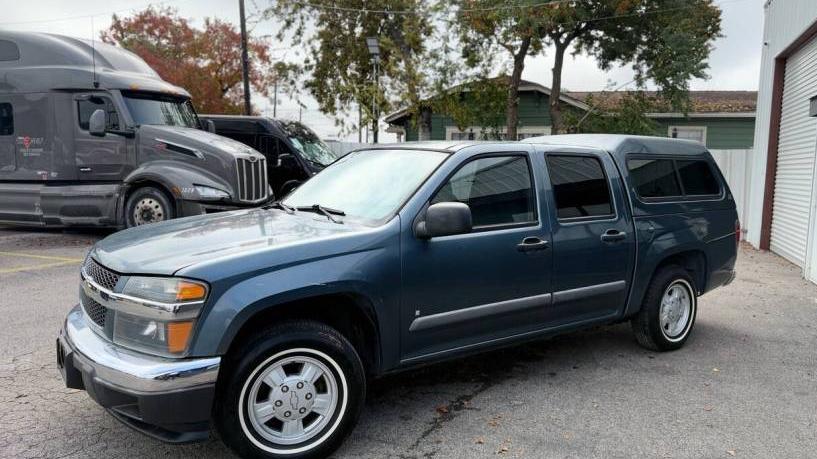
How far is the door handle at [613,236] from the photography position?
4586 mm

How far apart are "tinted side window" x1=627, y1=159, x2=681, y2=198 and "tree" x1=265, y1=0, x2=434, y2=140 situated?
51.9 ft

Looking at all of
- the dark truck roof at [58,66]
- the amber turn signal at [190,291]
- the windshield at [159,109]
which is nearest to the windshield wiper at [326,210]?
the amber turn signal at [190,291]

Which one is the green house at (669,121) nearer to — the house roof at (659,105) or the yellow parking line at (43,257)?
the house roof at (659,105)

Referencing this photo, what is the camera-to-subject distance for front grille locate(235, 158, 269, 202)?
1071 centimetres

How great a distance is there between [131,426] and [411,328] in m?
1.55

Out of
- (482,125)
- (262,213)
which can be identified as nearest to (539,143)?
(262,213)

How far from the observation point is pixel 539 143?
464 centimetres

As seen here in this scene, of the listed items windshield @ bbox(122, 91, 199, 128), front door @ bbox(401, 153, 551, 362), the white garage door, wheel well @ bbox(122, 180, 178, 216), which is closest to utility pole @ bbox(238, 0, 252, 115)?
windshield @ bbox(122, 91, 199, 128)

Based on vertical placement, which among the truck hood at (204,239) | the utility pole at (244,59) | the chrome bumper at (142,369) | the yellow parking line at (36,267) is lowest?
the yellow parking line at (36,267)

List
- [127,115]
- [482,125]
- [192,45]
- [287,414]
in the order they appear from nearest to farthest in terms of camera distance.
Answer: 1. [287,414]
2. [127,115]
3. [482,125]
4. [192,45]

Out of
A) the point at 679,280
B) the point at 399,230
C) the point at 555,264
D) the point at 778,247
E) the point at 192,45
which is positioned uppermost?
the point at 192,45

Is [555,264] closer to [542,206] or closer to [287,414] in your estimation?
[542,206]

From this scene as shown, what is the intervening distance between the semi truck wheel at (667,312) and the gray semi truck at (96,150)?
297 inches

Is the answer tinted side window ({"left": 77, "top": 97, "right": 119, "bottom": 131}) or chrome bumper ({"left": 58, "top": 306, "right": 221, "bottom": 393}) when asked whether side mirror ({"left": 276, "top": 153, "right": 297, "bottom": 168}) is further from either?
chrome bumper ({"left": 58, "top": 306, "right": 221, "bottom": 393})
